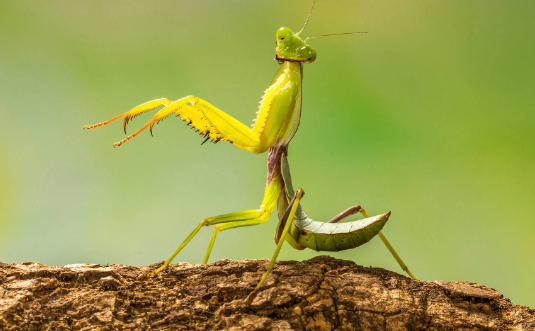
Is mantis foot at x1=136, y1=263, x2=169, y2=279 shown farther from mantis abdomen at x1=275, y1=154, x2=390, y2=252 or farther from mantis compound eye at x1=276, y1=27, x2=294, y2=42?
mantis compound eye at x1=276, y1=27, x2=294, y2=42

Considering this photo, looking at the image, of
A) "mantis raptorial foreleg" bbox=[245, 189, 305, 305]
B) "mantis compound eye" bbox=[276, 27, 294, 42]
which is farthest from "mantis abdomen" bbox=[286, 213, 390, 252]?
"mantis compound eye" bbox=[276, 27, 294, 42]

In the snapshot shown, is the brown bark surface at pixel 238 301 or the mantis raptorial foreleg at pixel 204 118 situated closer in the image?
the brown bark surface at pixel 238 301

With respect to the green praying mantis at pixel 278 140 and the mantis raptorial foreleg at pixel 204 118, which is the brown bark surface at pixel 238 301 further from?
the mantis raptorial foreleg at pixel 204 118

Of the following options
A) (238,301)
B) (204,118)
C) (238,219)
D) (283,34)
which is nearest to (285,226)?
(238,219)

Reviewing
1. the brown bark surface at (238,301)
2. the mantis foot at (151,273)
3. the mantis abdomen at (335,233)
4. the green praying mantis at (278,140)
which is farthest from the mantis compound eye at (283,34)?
the mantis foot at (151,273)

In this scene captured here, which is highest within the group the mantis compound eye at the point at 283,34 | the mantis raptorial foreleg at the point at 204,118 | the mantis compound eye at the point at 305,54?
the mantis compound eye at the point at 283,34

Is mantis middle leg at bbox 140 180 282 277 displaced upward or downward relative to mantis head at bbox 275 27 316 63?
downward
